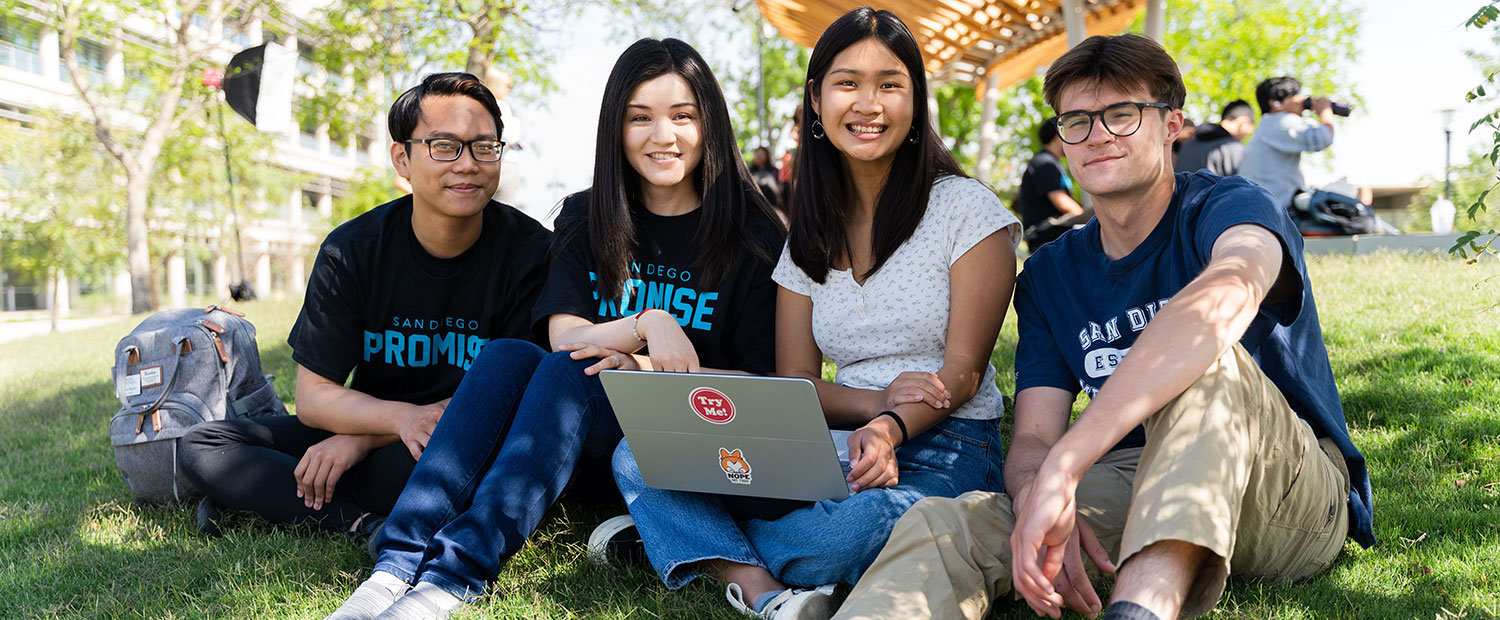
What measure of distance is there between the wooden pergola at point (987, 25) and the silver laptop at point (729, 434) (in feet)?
21.1

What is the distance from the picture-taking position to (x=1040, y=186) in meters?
8.45

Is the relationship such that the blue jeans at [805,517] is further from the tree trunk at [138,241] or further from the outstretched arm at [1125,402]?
the tree trunk at [138,241]

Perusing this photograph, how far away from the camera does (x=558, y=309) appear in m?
3.18

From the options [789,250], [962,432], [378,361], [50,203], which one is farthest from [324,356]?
[50,203]

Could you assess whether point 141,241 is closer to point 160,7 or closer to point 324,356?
point 160,7

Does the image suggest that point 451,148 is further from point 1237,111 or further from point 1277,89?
point 1237,111

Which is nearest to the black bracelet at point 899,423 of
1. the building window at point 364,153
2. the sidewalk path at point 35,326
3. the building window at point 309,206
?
the sidewalk path at point 35,326

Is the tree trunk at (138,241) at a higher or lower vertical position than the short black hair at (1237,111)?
lower

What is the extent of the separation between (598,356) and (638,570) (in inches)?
23.3

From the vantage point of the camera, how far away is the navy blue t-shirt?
2271 millimetres

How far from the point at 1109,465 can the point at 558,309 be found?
5.37 ft

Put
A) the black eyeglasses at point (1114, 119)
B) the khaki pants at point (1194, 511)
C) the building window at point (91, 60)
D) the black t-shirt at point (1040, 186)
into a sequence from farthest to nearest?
the building window at point (91, 60) → the black t-shirt at point (1040, 186) → the black eyeglasses at point (1114, 119) → the khaki pants at point (1194, 511)

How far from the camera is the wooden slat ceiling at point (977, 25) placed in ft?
31.3

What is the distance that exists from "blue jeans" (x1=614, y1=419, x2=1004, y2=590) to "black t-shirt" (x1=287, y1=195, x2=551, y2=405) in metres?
0.95
